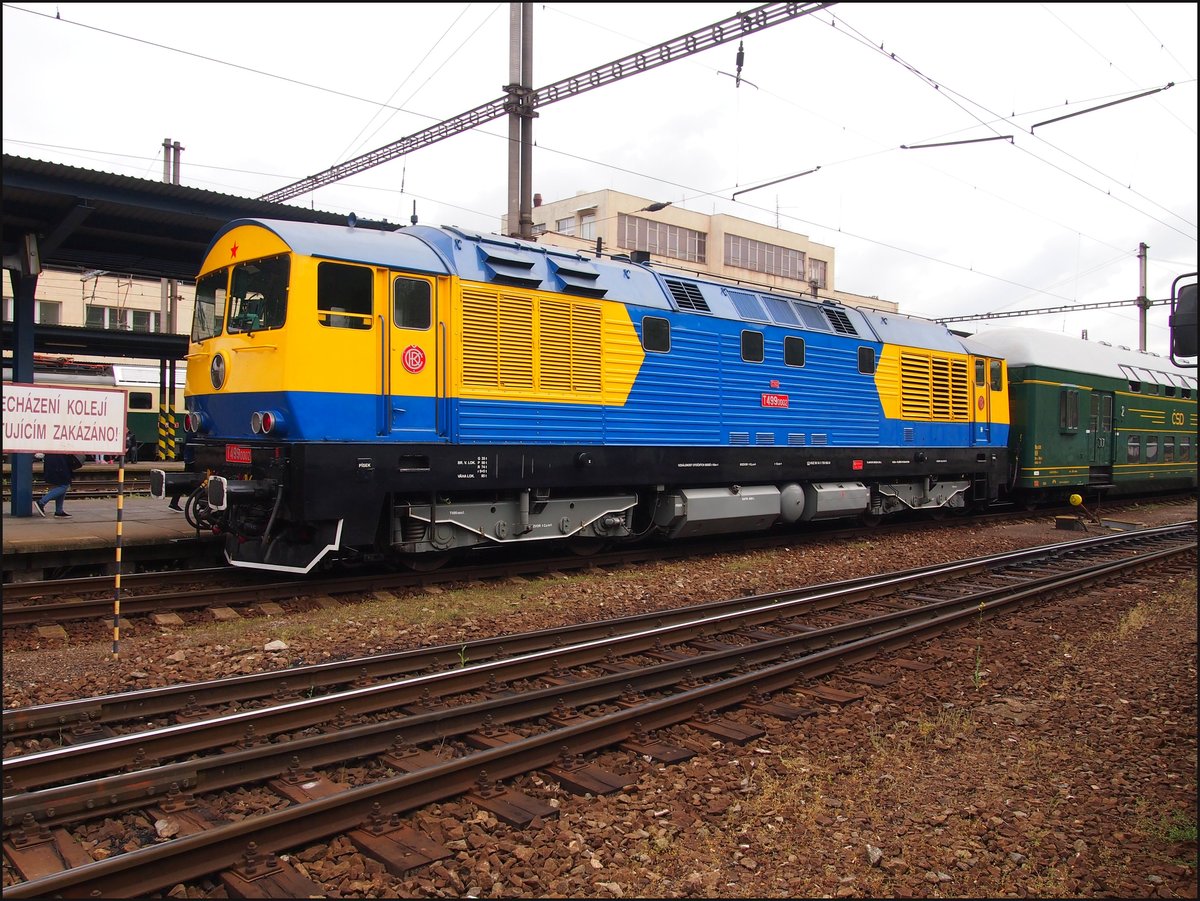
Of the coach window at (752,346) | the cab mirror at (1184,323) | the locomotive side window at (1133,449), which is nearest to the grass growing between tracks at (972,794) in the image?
the cab mirror at (1184,323)

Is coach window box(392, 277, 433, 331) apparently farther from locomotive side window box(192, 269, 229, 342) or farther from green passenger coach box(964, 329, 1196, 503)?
green passenger coach box(964, 329, 1196, 503)

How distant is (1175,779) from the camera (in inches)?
226

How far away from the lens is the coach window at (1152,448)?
24.6 metres

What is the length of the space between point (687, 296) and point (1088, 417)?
1409cm

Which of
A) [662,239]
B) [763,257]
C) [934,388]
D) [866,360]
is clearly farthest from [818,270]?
[866,360]

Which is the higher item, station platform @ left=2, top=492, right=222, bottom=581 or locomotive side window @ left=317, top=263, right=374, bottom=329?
locomotive side window @ left=317, top=263, right=374, bottom=329

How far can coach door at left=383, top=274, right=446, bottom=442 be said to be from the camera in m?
9.95

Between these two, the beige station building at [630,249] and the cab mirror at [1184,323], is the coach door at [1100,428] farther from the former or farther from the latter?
the beige station building at [630,249]

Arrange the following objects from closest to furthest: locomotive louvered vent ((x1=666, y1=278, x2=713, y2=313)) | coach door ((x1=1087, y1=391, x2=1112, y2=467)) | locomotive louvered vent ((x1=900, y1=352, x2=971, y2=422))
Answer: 1. locomotive louvered vent ((x1=666, y1=278, x2=713, y2=313))
2. locomotive louvered vent ((x1=900, y1=352, x2=971, y2=422))
3. coach door ((x1=1087, y1=391, x2=1112, y2=467))

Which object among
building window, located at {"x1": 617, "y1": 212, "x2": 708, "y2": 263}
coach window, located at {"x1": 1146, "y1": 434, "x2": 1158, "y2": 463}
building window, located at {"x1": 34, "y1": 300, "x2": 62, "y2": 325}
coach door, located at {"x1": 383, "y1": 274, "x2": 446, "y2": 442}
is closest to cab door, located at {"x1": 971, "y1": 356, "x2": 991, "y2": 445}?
coach window, located at {"x1": 1146, "y1": 434, "x2": 1158, "y2": 463}

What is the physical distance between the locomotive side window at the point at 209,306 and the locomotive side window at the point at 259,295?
329 mm

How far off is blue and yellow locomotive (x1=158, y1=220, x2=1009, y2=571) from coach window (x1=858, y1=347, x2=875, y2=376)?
0.26 m

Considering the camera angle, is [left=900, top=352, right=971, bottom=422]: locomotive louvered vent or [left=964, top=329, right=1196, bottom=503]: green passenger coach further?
[left=964, top=329, right=1196, bottom=503]: green passenger coach

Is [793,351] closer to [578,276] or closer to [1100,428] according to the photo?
[578,276]
